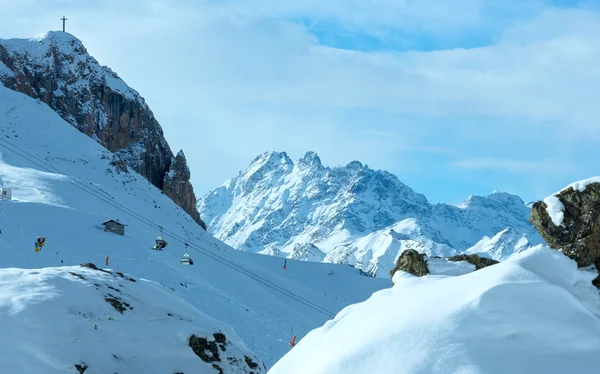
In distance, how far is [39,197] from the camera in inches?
1775

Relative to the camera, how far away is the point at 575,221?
9.80 meters

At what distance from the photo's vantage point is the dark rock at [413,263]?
1086 cm

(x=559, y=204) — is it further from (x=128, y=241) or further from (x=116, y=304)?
(x=128, y=241)

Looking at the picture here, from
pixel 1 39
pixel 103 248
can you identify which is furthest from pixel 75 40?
pixel 103 248

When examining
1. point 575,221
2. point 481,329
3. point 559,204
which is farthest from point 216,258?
point 481,329

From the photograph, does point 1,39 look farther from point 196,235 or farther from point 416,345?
point 416,345

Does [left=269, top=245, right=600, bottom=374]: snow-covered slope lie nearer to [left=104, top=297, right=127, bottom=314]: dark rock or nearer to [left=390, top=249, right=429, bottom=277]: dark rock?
[left=390, top=249, right=429, bottom=277]: dark rock

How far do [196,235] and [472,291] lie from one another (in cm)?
5136

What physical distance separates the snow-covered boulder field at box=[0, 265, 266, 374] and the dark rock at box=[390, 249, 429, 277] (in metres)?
5.29

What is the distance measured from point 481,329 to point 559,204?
2.85 metres

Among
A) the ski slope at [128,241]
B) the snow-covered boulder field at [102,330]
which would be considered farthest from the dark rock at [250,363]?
the ski slope at [128,241]

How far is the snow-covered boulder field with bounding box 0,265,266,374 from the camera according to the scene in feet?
41.5

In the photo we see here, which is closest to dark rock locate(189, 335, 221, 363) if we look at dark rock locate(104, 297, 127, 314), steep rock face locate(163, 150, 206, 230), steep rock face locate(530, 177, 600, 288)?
dark rock locate(104, 297, 127, 314)

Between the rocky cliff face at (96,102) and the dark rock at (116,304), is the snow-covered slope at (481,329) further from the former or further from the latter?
the rocky cliff face at (96,102)
